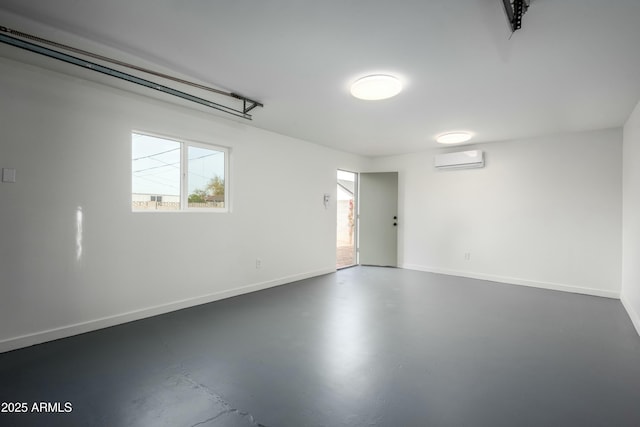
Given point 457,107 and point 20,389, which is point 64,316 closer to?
point 20,389

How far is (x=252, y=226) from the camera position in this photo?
4434 mm

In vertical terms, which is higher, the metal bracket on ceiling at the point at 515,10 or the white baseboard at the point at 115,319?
the metal bracket on ceiling at the point at 515,10

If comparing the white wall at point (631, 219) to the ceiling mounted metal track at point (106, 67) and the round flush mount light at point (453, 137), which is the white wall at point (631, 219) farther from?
the ceiling mounted metal track at point (106, 67)

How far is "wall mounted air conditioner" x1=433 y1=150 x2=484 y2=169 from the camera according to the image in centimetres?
530

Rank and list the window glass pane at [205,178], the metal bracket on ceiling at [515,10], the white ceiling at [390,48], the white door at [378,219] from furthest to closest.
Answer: the white door at [378,219] < the window glass pane at [205,178] < the white ceiling at [390,48] < the metal bracket on ceiling at [515,10]

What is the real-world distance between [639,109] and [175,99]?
16.7ft

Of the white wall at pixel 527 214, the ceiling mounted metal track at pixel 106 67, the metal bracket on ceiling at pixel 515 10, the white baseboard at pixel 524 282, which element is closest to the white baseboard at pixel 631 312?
the white baseboard at pixel 524 282

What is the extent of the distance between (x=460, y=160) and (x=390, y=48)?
12.6 ft

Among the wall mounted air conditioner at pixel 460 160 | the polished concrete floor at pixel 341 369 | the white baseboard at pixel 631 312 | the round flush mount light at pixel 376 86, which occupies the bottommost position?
the polished concrete floor at pixel 341 369

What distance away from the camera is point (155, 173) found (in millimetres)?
3496

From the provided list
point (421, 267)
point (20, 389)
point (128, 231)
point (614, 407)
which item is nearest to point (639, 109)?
point (614, 407)

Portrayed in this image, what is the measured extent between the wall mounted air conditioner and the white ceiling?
1.65 meters

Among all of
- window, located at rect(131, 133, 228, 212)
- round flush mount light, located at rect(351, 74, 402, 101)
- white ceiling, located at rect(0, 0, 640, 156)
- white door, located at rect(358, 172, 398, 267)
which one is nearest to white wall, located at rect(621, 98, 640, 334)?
white ceiling, located at rect(0, 0, 640, 156)

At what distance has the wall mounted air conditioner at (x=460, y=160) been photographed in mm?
5301
